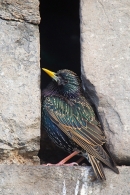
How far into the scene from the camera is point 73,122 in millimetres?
5074

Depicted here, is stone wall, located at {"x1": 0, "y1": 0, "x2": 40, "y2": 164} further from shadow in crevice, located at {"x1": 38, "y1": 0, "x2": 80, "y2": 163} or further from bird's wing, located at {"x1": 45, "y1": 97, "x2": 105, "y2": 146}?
shadow in crevice, located at {"x1": 38, "y1": 0, "x2": 80, "y2": 163}

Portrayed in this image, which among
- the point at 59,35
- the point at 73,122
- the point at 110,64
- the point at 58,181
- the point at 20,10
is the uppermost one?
the point at 20,10

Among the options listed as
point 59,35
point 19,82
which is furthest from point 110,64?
point 59,35

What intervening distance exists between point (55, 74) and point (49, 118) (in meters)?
0.42

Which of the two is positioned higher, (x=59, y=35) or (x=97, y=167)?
(x=59, y=35)

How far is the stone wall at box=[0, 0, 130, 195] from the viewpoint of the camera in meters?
4.68

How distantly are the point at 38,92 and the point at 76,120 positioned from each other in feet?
1.19

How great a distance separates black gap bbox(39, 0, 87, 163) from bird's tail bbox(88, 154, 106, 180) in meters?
0.95

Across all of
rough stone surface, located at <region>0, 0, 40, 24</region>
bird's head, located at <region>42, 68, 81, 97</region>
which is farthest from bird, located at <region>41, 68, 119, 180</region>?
rough stone surface, located at <region>0, 0, 40, 24</region>

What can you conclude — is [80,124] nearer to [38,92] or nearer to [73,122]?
[73,122]

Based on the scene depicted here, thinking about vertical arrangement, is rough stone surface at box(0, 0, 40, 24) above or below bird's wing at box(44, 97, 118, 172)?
above

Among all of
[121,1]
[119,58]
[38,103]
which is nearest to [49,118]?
[38,103]

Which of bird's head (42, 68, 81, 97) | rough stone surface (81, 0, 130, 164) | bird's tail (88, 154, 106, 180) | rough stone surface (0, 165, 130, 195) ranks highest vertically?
rough stone surface (81, 0, 130, 164)

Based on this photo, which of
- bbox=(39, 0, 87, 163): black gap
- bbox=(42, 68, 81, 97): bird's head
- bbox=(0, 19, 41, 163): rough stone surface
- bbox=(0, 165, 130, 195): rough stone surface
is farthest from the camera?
bbox=(39, 0, 87, 163): black gap
